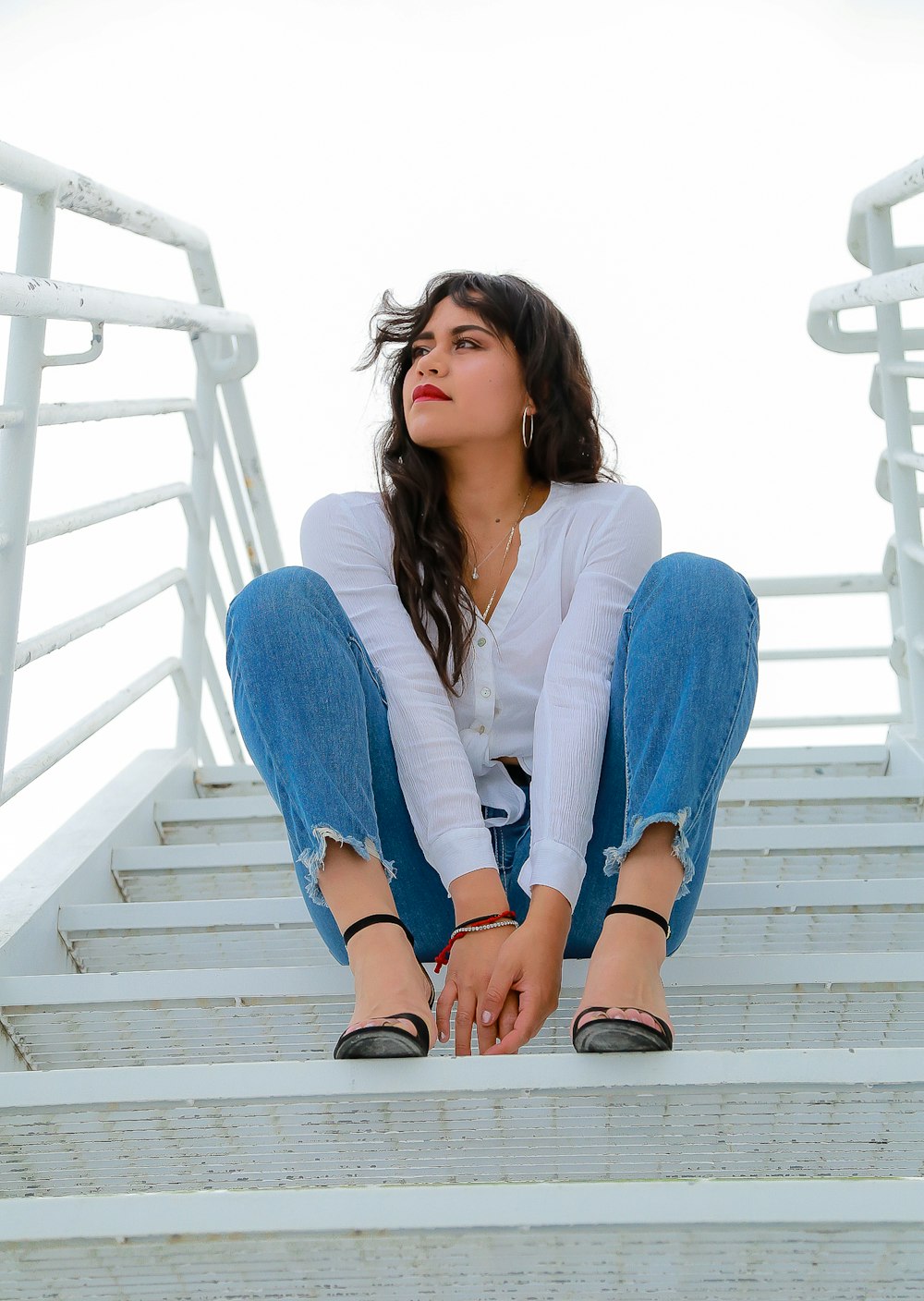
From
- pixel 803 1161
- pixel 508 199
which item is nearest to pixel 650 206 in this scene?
pixel 508 199

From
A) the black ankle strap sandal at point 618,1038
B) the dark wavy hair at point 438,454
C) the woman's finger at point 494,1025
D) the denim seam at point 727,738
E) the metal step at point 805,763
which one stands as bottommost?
the metal step at point 805,763

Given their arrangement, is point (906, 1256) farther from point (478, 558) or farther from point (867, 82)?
point (867, 82)

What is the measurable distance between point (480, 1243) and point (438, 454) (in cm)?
96

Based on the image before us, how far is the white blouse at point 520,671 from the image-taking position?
118 centimetres

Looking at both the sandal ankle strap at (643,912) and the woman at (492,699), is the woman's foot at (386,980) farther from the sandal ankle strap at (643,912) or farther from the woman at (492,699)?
the sandal ankle strap at (643,912)

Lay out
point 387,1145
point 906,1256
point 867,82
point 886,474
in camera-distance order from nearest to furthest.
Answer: point 906,1256
point 387,1145
point 886,474
point 867,82

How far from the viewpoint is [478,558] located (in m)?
1.47

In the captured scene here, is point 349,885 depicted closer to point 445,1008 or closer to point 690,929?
point 445,1008

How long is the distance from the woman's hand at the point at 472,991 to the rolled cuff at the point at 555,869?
0.17 feet

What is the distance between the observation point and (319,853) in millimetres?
1084

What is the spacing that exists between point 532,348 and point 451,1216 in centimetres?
102

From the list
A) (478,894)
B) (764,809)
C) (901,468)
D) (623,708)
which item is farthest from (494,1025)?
(901,468)

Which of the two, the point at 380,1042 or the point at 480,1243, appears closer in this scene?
the point at 480,1243

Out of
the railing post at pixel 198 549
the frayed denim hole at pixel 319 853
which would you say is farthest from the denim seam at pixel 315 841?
the railing post at pixel 198 549
